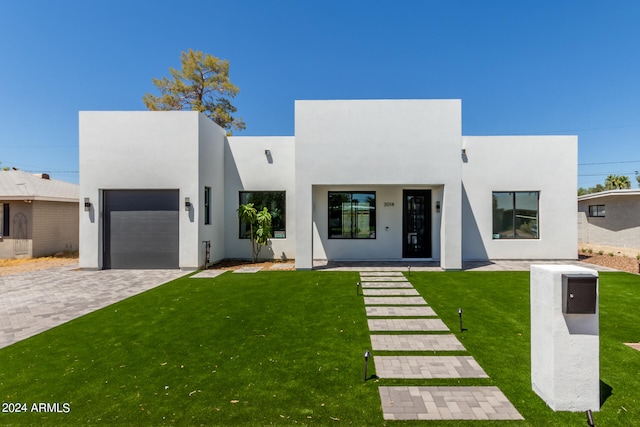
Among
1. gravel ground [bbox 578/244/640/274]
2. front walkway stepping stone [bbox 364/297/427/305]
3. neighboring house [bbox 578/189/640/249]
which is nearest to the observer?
front walkway stepping stone [bbox 364/297/427/305]

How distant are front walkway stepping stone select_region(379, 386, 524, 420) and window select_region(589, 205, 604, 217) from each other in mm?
19278

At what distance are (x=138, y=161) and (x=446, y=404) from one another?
428 inches

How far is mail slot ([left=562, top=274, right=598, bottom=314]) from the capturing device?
244 centimetres

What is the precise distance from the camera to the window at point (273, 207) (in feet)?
37.7

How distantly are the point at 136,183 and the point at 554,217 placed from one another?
52.0ft

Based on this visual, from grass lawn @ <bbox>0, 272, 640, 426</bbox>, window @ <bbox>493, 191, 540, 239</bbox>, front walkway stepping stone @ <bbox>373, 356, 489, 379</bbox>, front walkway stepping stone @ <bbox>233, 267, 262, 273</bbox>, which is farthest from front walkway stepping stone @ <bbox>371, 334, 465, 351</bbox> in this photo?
window @ <bbox>493, 191, 540, 239</bbox>

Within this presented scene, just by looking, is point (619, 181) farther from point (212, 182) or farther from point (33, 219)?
point (33, 219)

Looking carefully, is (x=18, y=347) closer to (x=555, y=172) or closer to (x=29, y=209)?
(x=29, y=209)

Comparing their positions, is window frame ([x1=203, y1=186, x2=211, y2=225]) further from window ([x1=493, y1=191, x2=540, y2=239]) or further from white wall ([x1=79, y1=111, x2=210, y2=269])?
window ([x1=493, y1=191, x2=540, y2=239])

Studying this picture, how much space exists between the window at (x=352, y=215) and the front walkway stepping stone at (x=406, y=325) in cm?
624

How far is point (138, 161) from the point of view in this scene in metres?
9.64

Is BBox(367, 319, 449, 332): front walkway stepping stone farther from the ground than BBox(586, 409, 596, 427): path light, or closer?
closer

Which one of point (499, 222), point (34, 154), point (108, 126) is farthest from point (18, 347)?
point (34, 154)

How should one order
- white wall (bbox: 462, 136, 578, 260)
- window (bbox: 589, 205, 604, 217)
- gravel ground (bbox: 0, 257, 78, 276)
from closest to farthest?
1. gravel ground (bbox: 0, 257, 78, 276)
2. white wall (bbox: 462, 136, 578, 260)
3. window (bbox: 589, 205, 604, 217)
